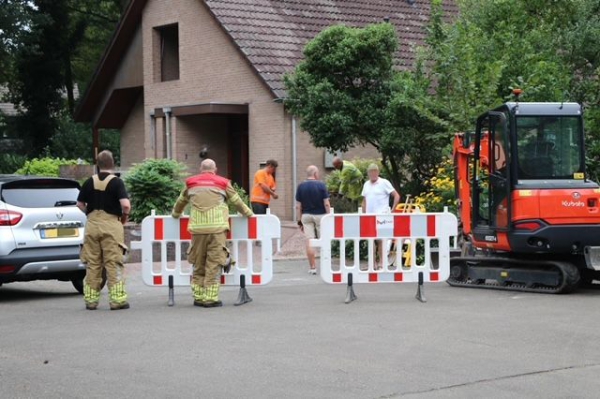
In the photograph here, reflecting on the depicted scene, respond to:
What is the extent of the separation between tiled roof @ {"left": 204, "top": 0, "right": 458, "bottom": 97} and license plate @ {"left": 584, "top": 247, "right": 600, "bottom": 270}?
11.5 meters

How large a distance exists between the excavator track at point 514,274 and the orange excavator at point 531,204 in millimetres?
13

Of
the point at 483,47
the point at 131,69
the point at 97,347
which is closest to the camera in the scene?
the point at 97,347

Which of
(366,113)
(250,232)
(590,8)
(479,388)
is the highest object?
(590,8)

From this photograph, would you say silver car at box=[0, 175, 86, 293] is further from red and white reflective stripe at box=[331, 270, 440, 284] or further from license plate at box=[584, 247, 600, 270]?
license plate at box=[584, 247, 600, 270]

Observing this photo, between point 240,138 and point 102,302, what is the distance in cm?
1566

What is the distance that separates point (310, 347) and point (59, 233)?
5562 mm

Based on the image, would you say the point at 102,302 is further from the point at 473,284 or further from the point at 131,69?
the point at 131,69

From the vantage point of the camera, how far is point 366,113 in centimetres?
2066

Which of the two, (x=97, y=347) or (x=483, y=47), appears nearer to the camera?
(x=97, y=347)

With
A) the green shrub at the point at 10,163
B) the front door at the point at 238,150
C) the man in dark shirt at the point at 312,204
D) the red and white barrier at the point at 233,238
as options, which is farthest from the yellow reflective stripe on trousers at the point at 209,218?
the green shrub at the point at 10,163

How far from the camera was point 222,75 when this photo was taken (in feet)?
91.8

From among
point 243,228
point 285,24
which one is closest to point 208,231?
point 243,228

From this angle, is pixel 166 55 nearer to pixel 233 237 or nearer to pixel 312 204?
pixel 312 204

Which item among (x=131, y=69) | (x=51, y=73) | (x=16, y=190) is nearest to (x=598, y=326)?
(x=16, y=190)
